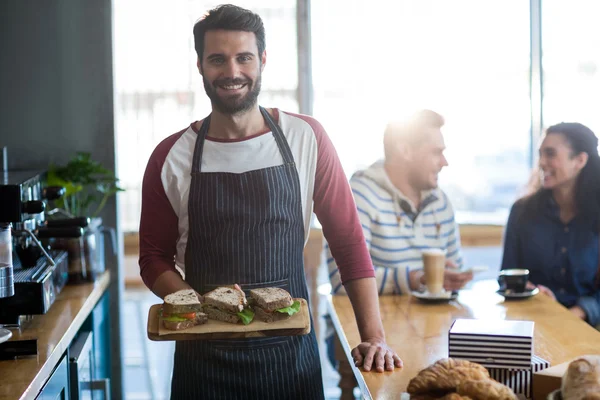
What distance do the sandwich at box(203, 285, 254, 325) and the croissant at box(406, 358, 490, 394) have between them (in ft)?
1.38

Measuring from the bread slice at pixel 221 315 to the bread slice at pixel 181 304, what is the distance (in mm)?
33

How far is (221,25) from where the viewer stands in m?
1.92

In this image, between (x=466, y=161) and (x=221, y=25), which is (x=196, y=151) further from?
(x=466, y=161)

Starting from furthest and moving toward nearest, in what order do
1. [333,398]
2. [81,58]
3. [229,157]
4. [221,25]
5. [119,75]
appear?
[119,75] → [333,398] → [81,58] → [229,157] → [221,25]

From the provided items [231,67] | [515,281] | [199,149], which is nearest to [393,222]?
[515,281]

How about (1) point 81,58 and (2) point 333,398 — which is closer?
(1) point 81,58

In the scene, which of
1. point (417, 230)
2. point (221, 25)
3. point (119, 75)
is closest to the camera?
point (221, 25)

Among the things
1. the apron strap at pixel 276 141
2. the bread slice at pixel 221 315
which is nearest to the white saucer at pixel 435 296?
the apron strap at pixel 276 141

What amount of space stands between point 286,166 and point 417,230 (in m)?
1.14

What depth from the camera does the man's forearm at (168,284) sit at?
1.90 m

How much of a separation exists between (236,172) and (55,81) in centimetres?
169

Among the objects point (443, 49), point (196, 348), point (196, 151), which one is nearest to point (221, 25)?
point (196, 151)

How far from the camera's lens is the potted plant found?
2.94 metres

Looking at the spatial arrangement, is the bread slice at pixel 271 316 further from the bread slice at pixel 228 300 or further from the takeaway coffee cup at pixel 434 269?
the takeaway coffee cup at pixel 434 269
